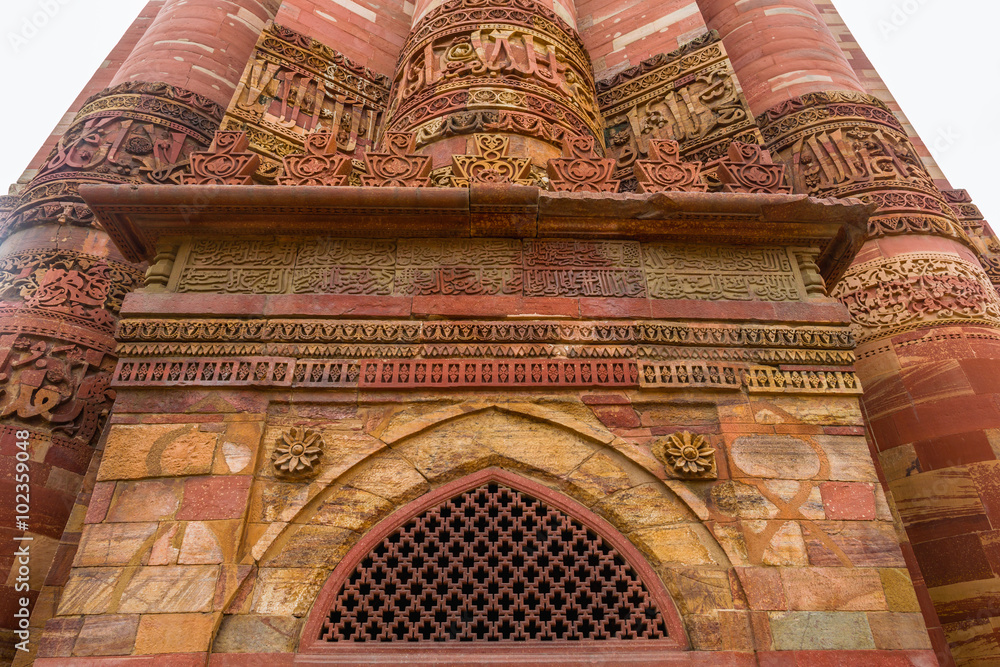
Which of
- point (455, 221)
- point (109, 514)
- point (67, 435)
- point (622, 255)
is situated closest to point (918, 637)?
point (622, 255)

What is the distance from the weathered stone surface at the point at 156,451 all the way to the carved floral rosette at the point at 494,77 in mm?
3712

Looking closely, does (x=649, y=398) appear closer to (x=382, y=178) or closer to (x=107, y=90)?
(x=382, y=178)

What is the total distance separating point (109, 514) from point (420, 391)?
5.68 feet

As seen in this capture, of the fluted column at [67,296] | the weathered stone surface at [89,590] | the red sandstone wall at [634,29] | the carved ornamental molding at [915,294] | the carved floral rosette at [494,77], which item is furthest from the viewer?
the red sandstone wall at [634,29]

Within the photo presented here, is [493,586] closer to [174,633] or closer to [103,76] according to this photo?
[174,633]

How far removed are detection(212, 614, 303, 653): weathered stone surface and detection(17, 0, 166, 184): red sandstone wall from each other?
7625mm

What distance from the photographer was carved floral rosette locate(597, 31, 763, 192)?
25.0ft

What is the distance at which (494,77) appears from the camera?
6.52 m

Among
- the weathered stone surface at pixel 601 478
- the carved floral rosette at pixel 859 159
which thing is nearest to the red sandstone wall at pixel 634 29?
the carved floral rosette at pixel 859 159

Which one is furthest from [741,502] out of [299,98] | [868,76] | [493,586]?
[868,76]

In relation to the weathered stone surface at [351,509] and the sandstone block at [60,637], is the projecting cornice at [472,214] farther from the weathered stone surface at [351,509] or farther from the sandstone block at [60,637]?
the sandstone block at [60,637]

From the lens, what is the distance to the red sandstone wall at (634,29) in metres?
9.28

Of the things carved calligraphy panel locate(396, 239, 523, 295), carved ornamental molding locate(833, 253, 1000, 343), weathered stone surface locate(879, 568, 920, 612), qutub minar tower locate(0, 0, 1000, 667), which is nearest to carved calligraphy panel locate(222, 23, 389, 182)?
qutub minar tower locate(0, 0, 1000, 667)

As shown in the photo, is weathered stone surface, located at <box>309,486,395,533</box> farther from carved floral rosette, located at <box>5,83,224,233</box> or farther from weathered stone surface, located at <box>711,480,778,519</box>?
carved floral rosette, located at <box>5,83,224,233</box>
